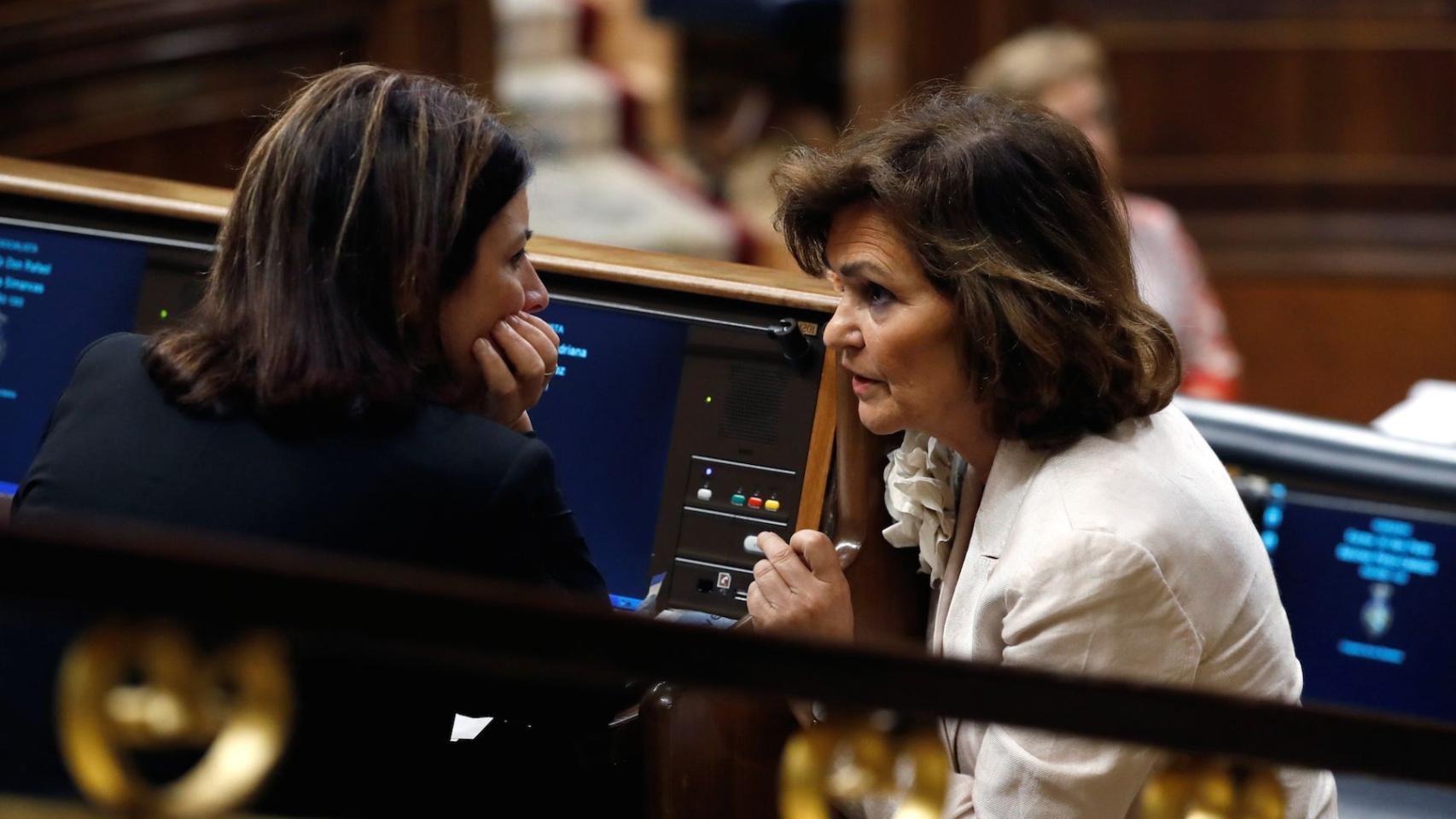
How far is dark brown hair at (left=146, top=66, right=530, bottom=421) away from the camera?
1.46 metres

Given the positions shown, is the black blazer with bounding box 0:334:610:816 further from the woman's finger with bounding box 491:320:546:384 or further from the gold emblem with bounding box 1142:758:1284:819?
the gold emblem with bounding box 1142:758:1284:819

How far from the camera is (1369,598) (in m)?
2.46

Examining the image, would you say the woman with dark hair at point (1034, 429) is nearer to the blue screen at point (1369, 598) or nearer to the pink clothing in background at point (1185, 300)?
the blue screen at point (1369, 598)

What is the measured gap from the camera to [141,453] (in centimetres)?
146

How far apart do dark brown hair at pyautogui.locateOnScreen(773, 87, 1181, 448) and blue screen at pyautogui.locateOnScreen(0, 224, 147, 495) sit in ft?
3.03

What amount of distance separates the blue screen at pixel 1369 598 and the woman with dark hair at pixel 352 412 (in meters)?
1.33

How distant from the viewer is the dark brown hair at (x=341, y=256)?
146cm

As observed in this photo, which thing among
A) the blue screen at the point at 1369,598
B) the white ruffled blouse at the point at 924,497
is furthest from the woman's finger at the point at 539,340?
the blue screen at the point at 1369,598

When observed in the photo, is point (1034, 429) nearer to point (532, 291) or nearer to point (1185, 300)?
point (532, 291)

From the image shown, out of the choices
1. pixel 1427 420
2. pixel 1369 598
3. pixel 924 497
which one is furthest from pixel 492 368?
pixel 1427 420

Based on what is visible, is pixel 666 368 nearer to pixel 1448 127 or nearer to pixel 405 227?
pixel 405 227

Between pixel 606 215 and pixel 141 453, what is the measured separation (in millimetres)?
4155

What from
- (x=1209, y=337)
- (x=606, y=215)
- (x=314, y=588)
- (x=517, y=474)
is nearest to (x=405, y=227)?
(x=517, y=474)

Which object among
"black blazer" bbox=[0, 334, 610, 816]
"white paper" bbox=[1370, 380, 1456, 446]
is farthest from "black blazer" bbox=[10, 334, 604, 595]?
"white paper" bbox=[1370, 380, 1456, 446]
